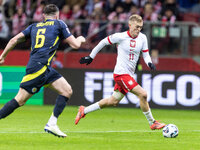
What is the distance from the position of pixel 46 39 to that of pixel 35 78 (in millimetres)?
667

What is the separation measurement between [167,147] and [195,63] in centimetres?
1021

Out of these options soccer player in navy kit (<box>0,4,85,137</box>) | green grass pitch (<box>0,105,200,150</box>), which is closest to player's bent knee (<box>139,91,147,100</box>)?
green grass pitch (<box>0,105,200,150</box>)

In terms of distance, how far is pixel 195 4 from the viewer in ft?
75.0

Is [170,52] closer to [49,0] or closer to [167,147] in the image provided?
[49,0]

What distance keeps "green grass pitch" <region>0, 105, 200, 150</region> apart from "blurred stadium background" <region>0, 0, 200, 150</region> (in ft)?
0.08

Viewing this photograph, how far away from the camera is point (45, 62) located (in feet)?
29.2

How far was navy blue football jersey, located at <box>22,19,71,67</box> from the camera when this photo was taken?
893cm

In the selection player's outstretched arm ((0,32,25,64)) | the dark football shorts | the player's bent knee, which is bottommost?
the player's bent knee

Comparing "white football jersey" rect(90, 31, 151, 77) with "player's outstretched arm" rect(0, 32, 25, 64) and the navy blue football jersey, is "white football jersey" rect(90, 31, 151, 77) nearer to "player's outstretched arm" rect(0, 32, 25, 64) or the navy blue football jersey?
the navy blue football jersey

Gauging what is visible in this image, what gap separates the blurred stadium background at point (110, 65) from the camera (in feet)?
45.3

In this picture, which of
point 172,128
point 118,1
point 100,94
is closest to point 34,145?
point 172,128

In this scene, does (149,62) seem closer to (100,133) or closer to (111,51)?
(100,133)

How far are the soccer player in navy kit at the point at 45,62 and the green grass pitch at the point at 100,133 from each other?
50cm

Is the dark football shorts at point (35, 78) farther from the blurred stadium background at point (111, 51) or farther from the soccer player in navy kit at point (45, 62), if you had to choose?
the blurred stadium background at point (111, 51)
